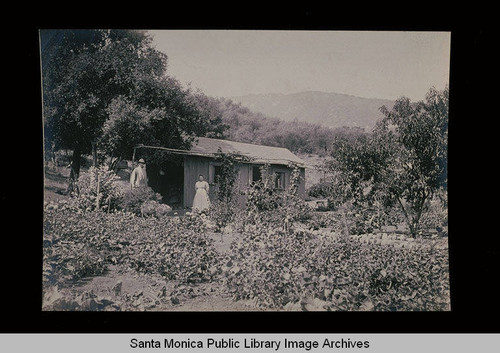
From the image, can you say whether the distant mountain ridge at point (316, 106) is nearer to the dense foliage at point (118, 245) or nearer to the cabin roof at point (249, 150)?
the cabin roof at point (249, 150)

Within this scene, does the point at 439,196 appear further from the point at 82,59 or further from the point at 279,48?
the point at 82,59

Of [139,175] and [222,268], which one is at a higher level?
[139,175]

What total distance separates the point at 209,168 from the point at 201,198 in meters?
0.43

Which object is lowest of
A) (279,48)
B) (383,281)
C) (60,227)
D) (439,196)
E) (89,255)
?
(383,281)

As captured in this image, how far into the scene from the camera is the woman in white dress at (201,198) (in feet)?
16.2

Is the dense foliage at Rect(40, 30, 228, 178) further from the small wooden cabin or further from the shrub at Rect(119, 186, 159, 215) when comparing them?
the shrub at Rect(119, 186, 159, 215)

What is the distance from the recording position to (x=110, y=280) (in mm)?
4680

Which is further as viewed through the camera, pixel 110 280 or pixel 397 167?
pixel 397 167

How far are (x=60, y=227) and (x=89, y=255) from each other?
1.78ft

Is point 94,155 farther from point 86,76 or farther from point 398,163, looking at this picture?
point 398,163

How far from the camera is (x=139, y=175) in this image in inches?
198

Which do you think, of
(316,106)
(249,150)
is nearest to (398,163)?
(316,106)

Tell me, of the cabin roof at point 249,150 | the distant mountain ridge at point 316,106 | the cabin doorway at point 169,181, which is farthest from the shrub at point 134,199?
the distant mountain ridge at point 316,106
